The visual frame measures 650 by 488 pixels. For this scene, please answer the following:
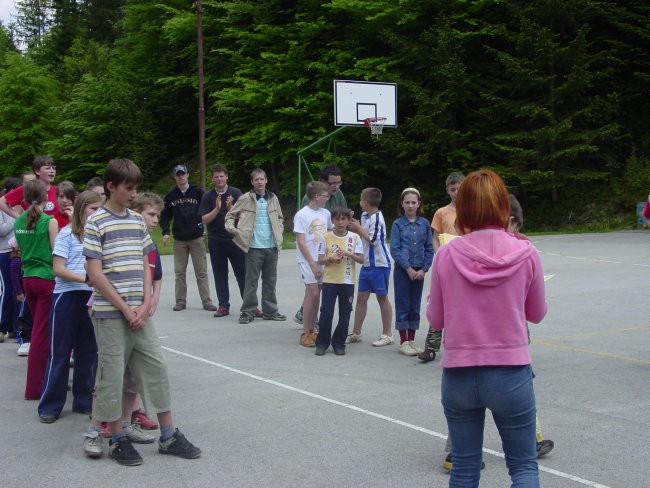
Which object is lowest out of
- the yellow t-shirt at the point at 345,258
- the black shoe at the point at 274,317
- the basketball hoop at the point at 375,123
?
the black shoe at the point at 274,317

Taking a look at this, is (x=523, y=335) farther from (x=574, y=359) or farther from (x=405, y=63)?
(x=405, y=63)

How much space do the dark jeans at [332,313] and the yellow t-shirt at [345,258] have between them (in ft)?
0.22

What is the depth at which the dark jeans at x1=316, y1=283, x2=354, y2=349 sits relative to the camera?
859 centimetres

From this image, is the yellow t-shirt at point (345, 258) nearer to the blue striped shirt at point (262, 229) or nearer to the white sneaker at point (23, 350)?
the blue striped shirt at point (262, 229)

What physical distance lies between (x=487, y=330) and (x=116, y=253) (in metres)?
2.74

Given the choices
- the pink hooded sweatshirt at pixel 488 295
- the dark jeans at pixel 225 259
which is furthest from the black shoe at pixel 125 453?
the dark jeans at pixel 225 259

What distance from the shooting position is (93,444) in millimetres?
5246

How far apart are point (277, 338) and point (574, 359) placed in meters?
3.55

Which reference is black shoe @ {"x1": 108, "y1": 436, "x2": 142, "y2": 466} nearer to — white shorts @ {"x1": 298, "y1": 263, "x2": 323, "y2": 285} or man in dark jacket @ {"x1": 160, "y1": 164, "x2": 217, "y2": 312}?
white shorts @ {"x1": 298, "y1": 263, "x2": 323, "y2": 285}

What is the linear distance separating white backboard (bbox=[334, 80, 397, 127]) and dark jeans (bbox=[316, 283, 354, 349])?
57.2 feet

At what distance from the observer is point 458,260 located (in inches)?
134

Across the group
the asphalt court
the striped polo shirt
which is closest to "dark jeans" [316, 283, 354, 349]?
the asphalt court

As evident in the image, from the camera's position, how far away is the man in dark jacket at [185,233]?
1212cm

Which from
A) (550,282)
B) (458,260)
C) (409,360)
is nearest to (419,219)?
(409,360)
